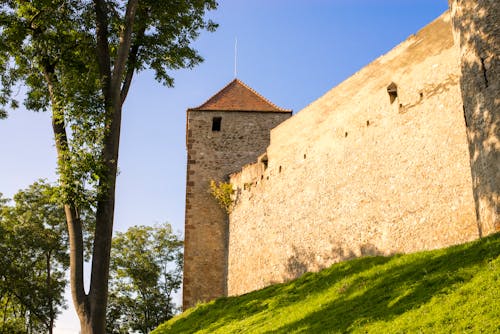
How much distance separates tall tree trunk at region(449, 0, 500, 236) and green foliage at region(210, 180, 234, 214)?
1193 centimetres

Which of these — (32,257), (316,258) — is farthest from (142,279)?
(316,258)

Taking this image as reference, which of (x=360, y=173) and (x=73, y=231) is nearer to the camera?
(x=73, y=231)

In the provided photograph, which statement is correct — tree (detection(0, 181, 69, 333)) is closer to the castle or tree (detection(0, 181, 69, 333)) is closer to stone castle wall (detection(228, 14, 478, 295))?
the castle

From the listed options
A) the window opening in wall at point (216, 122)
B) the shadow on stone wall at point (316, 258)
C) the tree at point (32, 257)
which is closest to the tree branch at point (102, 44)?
the shadow on stone wall at point (316, 258)

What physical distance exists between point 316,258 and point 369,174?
110 inches

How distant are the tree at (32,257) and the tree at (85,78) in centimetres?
1660

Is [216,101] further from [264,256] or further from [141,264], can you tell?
[141,264]

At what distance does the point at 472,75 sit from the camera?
33.1ft

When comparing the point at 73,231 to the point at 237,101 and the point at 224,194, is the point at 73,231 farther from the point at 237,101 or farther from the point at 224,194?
the point at 237,101

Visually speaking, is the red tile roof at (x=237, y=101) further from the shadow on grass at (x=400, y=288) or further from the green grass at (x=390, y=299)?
the shadow on grass at (x=400, y=288)

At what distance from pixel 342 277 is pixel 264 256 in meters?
6.32

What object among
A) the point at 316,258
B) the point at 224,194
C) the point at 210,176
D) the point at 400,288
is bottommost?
the point at 400,288

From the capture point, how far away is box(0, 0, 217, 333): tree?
863 cm

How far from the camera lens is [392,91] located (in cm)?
1411
